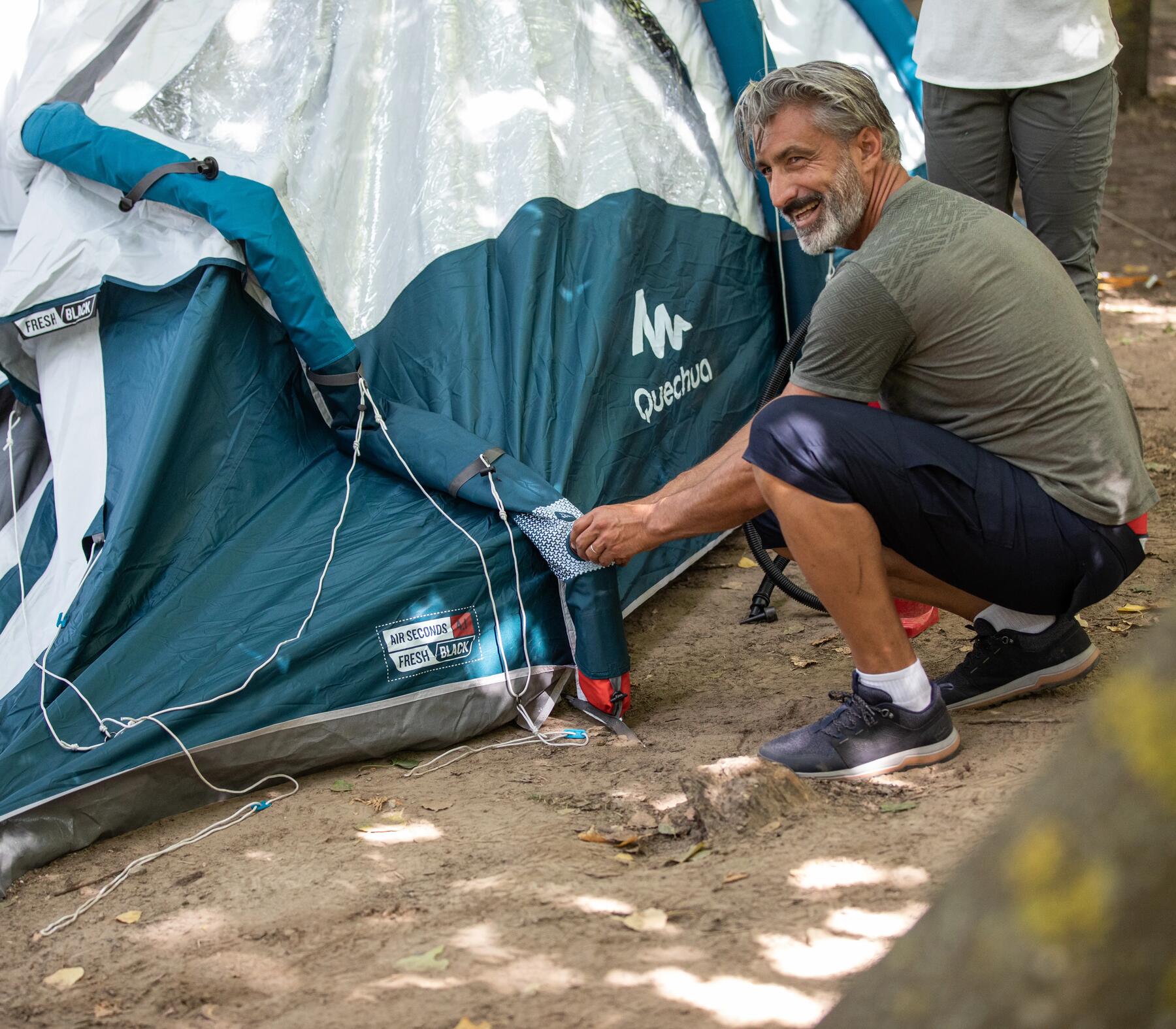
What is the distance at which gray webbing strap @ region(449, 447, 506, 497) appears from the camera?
304 centimetres

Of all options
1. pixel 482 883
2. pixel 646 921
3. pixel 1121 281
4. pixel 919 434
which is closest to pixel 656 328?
pixel 919 434

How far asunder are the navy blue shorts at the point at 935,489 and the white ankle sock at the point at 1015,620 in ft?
0.61

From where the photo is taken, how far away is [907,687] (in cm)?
252

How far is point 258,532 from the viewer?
2973 millimetres

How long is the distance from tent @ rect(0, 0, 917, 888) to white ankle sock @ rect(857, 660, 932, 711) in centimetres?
67

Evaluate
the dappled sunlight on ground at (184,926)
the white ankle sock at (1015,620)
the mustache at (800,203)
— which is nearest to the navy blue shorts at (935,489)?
the white ankle sock at (1015,620)

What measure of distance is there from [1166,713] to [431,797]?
6.54 feet

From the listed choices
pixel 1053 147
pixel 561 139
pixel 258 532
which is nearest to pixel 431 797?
pixel 258 532

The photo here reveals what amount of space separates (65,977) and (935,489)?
180 cm

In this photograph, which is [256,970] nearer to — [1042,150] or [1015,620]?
[1015,620]

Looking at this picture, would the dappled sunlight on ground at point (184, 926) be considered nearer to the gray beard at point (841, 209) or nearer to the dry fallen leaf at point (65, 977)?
the dry fallen leaf at point (65, 977)

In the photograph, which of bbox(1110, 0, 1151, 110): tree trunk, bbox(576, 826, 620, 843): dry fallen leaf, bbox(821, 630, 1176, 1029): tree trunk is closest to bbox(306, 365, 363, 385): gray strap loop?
bbox(576, 826, 620, 843): dry fallen leaf

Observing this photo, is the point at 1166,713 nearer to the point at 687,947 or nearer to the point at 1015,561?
the point at 687,947

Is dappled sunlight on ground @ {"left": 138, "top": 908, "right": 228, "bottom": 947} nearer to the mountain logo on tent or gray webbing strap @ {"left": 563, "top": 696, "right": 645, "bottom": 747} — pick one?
gray webbing strap @ {"left": 563, "top": 696, "right": 645, "bottom": 747}
